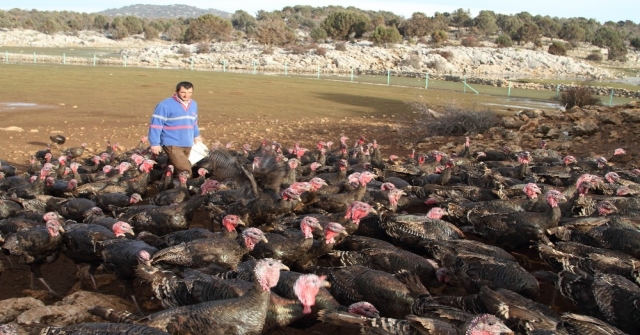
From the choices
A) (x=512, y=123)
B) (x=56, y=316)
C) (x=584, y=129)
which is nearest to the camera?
(x=56, y=316)

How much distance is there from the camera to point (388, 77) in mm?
40094

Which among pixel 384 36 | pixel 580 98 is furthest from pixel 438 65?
pixel 580 98

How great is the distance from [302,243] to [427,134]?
1222 cm

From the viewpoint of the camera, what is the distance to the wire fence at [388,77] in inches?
1295

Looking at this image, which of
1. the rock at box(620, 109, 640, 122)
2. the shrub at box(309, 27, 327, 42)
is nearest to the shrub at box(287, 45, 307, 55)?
the shrub at box(309, 27, 327, 42)

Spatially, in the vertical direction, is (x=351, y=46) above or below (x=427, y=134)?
above

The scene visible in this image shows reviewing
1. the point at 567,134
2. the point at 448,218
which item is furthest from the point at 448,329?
the point at 567,134

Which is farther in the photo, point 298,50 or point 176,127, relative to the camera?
point 298,50

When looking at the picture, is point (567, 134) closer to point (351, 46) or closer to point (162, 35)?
point (351, 46)

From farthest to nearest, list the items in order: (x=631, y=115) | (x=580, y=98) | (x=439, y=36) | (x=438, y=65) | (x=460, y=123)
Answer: (x=439, y=36) → (x=438, y=65) → (x=580, y=98) → (x=460, y=123) → (x=631, y=115)

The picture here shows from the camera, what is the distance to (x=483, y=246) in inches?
241

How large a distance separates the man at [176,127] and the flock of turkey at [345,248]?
47 centimetres

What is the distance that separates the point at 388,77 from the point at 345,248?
3477 centimetres

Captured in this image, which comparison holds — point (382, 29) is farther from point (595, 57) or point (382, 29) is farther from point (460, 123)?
point (460, 123)
